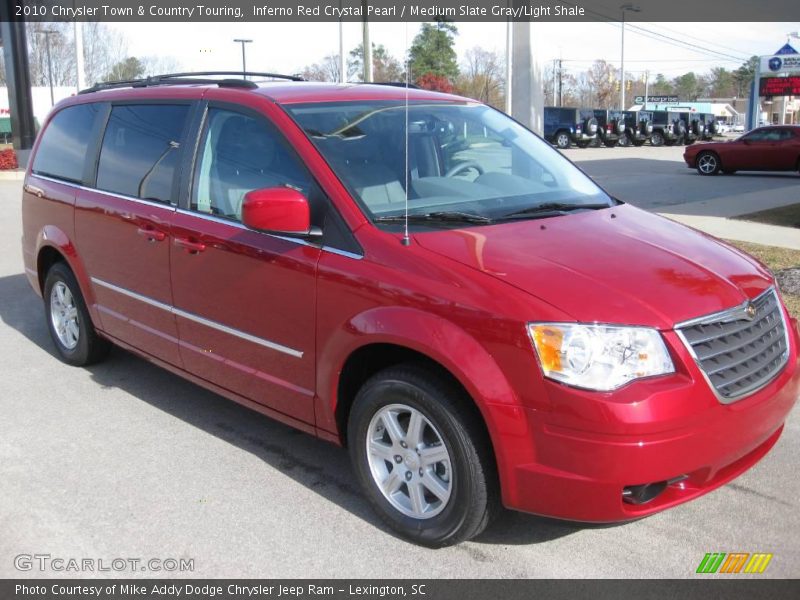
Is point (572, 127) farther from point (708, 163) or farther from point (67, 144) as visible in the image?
point (67, 144)

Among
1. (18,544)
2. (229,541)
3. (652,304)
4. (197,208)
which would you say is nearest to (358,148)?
(197,208)

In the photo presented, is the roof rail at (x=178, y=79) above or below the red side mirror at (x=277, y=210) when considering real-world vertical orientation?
above

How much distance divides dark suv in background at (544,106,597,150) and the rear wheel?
18615 mm

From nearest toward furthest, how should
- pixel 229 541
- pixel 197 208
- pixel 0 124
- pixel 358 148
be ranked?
pixel 229 541
pixel 358 148
pixel 197 208
pixel 0 124

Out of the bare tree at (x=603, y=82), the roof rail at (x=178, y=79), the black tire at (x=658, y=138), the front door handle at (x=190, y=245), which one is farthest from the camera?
the bare tree at (x=603, y=82)

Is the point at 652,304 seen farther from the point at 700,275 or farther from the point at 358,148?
the point at 358,148

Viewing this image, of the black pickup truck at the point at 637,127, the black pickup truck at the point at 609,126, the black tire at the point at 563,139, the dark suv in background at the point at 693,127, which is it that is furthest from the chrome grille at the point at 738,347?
the dark suv in background at the point at 693,127

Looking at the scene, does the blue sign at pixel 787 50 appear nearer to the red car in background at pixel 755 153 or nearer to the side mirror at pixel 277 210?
the red car in background at pixel 755 153

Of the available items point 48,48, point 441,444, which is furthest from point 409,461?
point 48,48

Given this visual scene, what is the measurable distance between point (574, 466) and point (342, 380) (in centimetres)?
118

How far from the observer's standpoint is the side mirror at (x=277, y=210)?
364 centimetres

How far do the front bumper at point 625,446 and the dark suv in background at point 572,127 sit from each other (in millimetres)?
40532

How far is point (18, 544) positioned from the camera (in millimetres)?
3619
